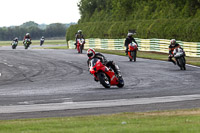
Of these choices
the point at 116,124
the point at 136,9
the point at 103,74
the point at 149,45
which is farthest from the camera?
the point at 136,9

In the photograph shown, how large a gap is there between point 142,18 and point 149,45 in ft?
28.4

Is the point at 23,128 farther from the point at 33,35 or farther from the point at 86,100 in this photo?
the point at 33,35

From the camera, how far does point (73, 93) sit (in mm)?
15508

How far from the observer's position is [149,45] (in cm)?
4619

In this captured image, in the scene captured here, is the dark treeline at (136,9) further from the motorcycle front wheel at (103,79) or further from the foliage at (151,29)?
the motorcycle front wheel at (103,79)

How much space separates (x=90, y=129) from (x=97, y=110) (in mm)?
3431

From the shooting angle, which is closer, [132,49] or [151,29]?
[132,49]

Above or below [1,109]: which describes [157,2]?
above

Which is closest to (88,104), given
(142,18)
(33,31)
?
(142,18)

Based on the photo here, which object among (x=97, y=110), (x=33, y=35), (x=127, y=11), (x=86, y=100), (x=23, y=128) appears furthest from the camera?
(x=33, y=35)

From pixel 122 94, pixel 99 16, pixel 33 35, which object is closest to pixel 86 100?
pixel 122 94

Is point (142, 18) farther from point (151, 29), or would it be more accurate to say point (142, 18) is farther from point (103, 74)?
point (103, 74)

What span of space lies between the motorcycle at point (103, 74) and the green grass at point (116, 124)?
5.58 meters

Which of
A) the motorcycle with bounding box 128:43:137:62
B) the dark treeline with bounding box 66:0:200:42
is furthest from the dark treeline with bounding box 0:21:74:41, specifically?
the motorcycle with bounding box 128:43:137:62
